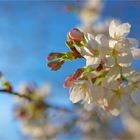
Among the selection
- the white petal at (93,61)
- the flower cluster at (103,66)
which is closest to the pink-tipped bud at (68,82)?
the flower cluster at (103,66)

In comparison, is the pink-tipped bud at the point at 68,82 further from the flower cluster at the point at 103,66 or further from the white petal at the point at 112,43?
the white petal at the point at 112,43

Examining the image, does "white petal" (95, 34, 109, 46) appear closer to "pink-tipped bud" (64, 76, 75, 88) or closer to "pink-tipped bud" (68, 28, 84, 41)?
"pink-tipped bud" (68, 28, 84, 41)

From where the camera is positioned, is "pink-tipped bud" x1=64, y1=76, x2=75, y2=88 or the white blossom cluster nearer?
the white blossom cluster

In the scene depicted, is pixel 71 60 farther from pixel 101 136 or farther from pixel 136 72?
pixel 101 136

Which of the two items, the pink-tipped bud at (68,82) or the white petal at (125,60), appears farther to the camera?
the pink-tipped bud at (68,82)

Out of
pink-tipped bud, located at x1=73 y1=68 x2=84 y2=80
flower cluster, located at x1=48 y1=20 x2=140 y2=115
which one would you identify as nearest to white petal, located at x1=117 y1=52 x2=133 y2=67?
flower cluster, located at x1=48 y1=20 x2=140 y2=115

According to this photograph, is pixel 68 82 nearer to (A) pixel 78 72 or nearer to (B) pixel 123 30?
(A) pixel 78 72

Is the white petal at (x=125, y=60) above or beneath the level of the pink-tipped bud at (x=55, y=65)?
beneath

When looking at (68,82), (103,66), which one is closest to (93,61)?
(103,66)

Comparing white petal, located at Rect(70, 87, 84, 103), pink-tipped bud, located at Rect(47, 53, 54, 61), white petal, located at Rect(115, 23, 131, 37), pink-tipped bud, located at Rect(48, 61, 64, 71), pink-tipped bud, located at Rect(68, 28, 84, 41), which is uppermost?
white petal, located at Rect(115, 23, 131, 37)

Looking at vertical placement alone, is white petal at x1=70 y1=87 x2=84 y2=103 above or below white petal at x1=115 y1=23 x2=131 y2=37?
below
